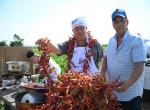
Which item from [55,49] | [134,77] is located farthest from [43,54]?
[134,77]

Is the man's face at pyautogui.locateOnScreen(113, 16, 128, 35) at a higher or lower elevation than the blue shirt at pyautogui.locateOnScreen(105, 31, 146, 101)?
higher

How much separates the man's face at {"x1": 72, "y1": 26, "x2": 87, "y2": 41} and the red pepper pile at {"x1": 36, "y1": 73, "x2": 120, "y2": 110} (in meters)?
1.05

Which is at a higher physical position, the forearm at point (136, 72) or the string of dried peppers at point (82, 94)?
the forearm at point (136, 72)

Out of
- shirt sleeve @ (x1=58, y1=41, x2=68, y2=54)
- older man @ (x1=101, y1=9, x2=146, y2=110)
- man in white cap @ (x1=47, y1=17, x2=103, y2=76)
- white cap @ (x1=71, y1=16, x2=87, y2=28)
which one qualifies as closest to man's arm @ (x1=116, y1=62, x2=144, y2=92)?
older man @ (x1=101, y1=9, x2=146, y2=110)

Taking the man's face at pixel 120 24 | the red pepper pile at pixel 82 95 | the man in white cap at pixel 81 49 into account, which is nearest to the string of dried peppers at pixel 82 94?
the red pepper pile at pixel 82 95

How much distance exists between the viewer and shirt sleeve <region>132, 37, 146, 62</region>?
9.89 ft

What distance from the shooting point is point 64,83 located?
278 centimetres

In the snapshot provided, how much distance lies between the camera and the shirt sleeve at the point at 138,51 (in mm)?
3016

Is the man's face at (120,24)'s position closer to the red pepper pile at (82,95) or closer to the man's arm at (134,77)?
the man's arm at (134,77)

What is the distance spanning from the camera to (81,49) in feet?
12.7

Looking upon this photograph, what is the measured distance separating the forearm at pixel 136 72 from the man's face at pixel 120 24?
367mm

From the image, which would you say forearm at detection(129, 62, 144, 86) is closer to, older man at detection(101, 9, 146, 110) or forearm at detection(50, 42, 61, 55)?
older man at detection(101, 9, 146, 110)

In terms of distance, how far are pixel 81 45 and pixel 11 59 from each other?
17.3ft

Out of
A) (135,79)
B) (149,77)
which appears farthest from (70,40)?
(149,77)
